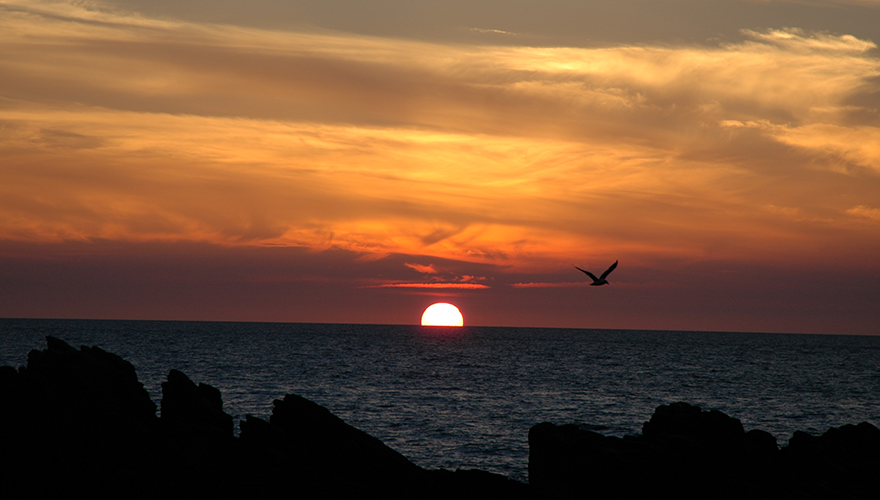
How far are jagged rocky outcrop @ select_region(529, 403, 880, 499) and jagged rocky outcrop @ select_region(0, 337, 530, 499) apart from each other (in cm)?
215

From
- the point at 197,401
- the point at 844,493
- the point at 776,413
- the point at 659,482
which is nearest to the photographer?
the point at 659,482

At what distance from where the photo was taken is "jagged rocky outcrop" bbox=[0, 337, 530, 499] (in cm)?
1597

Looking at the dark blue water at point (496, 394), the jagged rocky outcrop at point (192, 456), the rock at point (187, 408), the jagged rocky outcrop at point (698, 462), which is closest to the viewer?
the jagged rocky outcrop at point (698, 462)

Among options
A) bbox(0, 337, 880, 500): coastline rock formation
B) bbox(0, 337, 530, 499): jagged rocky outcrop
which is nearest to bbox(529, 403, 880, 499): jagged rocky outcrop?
bbox(0, 337, 880, 500): coastline rock formation

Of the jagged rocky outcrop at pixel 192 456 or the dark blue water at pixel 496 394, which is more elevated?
the jagged rocky outcrop at pixel 192 456

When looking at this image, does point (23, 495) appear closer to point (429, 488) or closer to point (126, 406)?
point (126, 406)

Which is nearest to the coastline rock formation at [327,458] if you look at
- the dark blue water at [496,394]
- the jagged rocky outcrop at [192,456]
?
the jagged rocky outcrop at [192,456]

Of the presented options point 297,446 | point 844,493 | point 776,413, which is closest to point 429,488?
point 297,446

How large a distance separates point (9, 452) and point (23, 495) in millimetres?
1242

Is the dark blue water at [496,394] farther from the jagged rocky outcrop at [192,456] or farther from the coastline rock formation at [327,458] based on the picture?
the jagged rocky outcrop at [192,456]

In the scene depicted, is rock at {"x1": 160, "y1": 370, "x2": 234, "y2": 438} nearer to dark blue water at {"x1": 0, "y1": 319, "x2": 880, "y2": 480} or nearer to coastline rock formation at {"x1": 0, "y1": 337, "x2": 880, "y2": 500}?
coastline rock formation at {"x1": 0, "y1": 337, "x2": 880, "y2": 500}

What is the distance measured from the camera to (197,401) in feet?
68.1

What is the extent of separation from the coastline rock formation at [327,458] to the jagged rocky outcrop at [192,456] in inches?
1.1

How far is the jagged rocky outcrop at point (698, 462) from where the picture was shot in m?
15.8
